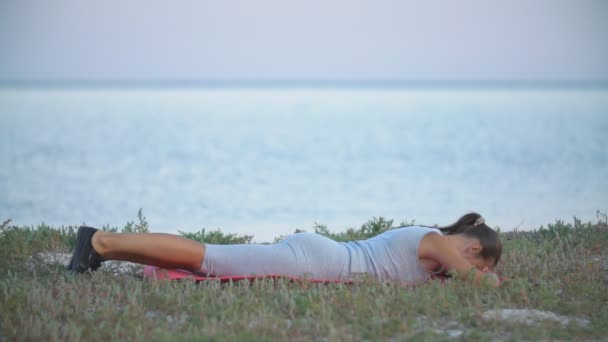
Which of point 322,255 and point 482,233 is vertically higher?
point 482,233

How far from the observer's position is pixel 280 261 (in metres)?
6.86

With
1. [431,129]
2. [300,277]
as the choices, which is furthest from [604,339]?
[431,129]

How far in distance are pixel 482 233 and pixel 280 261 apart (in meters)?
1.60

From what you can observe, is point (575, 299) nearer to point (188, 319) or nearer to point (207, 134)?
point (188, 319)

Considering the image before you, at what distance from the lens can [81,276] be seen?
6.86 meters

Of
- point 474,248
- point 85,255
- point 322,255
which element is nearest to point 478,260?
point 474,248

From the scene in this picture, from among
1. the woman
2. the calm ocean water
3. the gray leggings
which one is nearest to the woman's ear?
the woman

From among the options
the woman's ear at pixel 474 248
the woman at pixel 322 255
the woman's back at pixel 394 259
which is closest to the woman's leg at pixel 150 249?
the woman at pixel 322 255

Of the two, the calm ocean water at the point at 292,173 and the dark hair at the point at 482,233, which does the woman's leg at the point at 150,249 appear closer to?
the dark hair at the point at 482,233

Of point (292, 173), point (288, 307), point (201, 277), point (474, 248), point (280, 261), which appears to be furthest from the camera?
point (292, 173)

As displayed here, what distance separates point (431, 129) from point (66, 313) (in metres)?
30.0

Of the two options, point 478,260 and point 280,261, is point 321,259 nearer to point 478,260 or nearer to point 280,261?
point 280,261

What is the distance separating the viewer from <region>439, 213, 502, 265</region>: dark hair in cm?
697

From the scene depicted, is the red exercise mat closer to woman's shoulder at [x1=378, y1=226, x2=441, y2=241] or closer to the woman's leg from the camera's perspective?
the woman's leg
